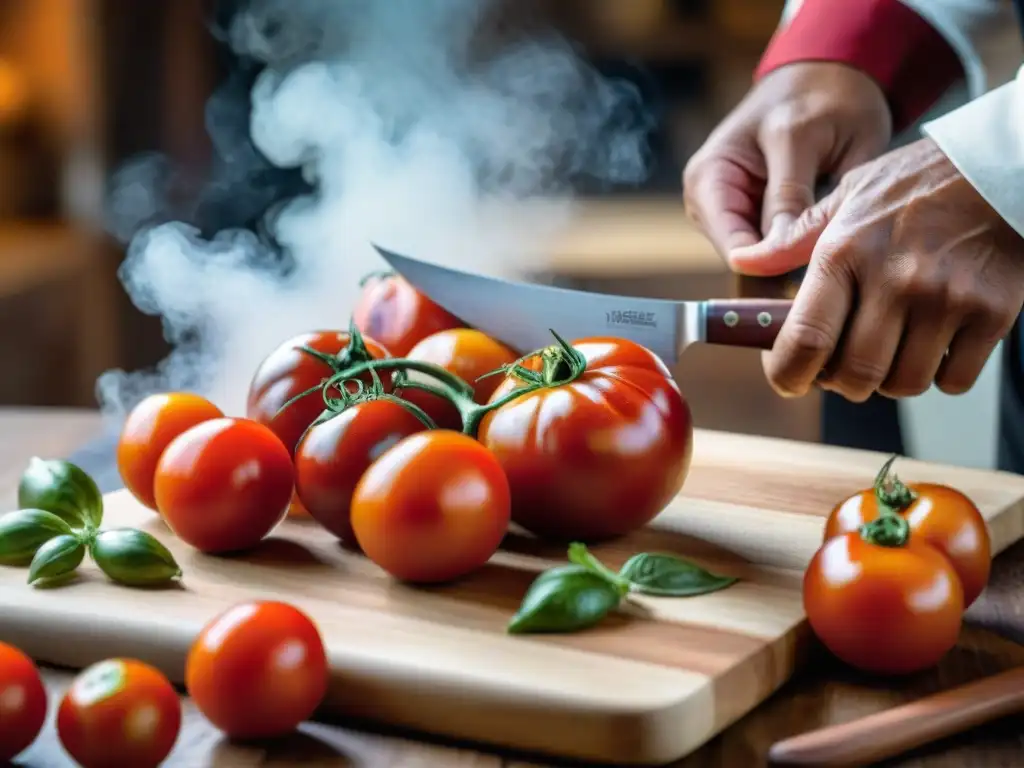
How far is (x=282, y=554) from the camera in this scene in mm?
1016

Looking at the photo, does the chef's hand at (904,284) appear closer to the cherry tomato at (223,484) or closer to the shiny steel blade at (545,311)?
the shiny steel blade at (545,311)

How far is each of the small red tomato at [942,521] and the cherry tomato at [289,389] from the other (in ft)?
1.38

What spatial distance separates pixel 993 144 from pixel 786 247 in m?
0.21

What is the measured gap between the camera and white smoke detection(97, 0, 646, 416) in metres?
1.52

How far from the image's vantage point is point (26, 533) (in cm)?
98

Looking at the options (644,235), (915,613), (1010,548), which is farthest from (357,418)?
(644,235)

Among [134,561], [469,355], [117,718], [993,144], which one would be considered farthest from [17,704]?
[993,144]

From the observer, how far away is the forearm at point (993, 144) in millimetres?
1015

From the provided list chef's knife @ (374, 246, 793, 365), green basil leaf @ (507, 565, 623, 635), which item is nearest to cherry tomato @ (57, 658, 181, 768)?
green basil leaf @ (507, 565, 623, 635)

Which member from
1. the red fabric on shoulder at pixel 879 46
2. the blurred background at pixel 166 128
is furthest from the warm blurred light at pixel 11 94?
the red fabric on shoulder at pixel 879 46

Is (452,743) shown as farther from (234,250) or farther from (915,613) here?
(234,250)

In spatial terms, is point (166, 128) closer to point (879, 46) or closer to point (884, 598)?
point (879, 46)

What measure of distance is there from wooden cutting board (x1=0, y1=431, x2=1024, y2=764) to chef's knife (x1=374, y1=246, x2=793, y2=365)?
15 centimetres

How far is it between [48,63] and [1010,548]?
265 cm
